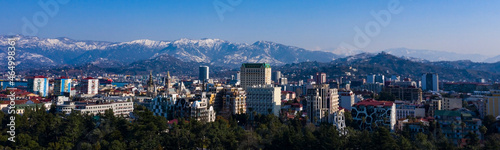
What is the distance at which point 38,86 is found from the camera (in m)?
45.3

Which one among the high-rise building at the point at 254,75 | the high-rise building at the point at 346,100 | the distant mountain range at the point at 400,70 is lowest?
the high-rise building at the point at 346,100

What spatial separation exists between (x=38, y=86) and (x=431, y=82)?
50657mm

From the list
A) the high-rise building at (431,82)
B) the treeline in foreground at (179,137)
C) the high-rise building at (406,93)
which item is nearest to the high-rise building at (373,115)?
the treeline in foreground at (179,137)

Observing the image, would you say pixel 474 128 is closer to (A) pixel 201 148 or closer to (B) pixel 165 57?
(A) pixel 201 148

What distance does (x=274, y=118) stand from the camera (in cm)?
2397

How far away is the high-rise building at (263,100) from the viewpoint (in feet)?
93.1

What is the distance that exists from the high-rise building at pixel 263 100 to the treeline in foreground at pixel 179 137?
21.1 ft

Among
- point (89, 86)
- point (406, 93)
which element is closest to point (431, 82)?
point (406, 93)

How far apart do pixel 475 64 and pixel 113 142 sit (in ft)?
405

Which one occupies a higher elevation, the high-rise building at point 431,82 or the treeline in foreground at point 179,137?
the high-rise building at point 431,82

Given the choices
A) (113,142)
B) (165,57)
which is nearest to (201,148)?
(113,142)

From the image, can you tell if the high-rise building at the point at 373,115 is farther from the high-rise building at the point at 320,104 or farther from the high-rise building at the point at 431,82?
the high-rise building at the point at 431,82

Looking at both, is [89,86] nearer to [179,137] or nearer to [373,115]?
[179,137]

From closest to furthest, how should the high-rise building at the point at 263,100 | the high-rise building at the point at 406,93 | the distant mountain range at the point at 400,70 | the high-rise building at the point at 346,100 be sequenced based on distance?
1. the high-rise building at the point at 263,100
2. the high-rise building at the point at 346,100
3. the high-rise building at the point at 406,93
4. the distant mountain range at the point at 400,70
